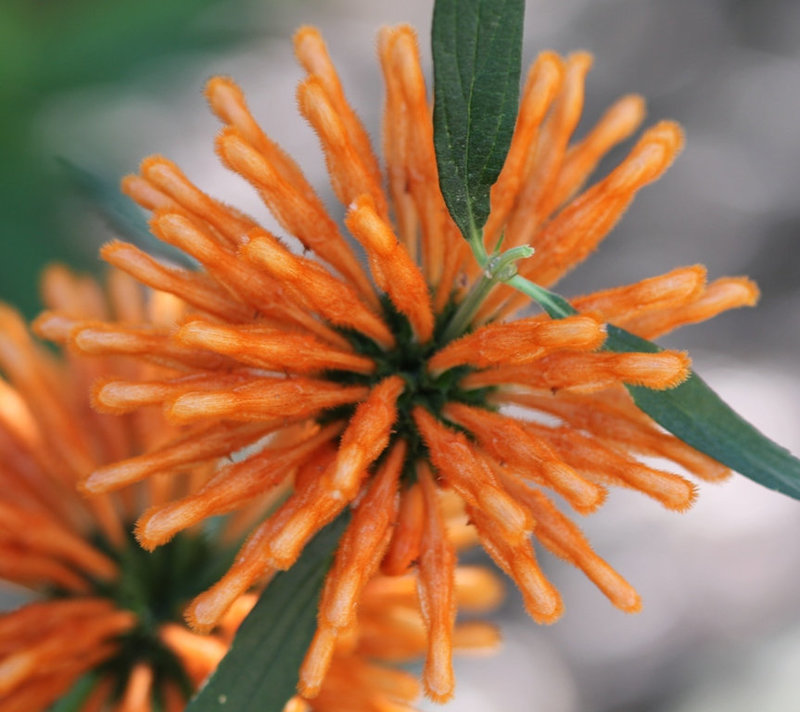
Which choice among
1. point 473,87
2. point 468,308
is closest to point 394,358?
point 468,308

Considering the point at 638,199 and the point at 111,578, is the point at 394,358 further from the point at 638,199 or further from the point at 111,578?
the point at 638,199

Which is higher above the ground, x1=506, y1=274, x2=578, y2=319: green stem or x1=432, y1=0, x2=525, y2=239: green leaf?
x1=432, y1=0, x2=525, y2=239: green leaf

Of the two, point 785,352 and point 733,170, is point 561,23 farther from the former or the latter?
point 785,352

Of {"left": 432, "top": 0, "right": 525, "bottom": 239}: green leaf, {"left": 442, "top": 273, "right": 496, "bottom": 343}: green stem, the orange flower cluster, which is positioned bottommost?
the orange flower cluster

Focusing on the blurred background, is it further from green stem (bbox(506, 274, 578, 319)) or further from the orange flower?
green stem (bbox(506, 274, 578, 319))

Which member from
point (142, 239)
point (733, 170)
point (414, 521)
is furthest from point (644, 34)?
point (414, 521)

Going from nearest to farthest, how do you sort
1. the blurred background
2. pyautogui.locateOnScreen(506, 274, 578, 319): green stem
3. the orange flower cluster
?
pyautogui.locateOnScreen(506, 274, 578, 319): green stem
the orange flower cluster
the blurred background

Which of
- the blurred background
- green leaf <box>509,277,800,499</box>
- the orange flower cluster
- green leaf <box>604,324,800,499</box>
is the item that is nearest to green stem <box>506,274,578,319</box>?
green leaf <box>509,277,800,499</box>
